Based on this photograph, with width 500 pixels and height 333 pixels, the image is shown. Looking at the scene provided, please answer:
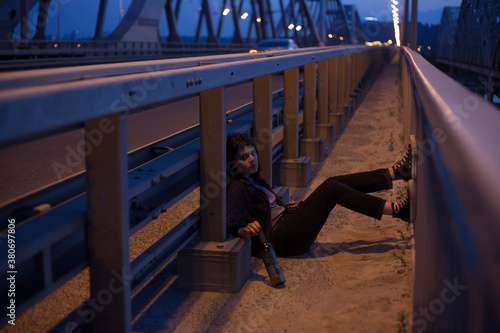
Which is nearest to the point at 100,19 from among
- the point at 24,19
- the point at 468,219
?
the point at 24,19

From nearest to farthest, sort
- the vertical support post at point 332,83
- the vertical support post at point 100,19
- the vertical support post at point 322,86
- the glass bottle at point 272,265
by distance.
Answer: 1. the glass bottle at point 272,265
2. the vertical support post at point 322,86
3. the vertical support post at point 332,83
4. the vertical support post at point 100,19

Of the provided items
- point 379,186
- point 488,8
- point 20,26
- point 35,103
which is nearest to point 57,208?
point 35,103

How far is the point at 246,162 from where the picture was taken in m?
4.04

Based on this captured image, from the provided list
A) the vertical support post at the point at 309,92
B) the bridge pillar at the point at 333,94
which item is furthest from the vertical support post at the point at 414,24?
the vertical support post at the point at 309,92

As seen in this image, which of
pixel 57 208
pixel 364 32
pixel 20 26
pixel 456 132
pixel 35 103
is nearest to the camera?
pixel 456 132

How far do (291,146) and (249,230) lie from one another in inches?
112

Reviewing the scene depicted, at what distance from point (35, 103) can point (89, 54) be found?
2459 centimetres

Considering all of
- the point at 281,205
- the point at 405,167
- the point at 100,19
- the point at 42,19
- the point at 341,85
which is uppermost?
the point at 100,19

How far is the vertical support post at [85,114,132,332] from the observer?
217 centimetres

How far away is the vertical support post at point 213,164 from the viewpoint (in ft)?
11.3

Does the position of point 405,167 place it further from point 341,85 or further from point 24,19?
point 24,19

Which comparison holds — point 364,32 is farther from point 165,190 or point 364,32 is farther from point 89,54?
point 165,190

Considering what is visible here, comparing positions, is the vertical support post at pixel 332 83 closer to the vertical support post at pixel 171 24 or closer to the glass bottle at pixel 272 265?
the glass bottle at pixel 272 265

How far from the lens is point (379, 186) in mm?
4707
